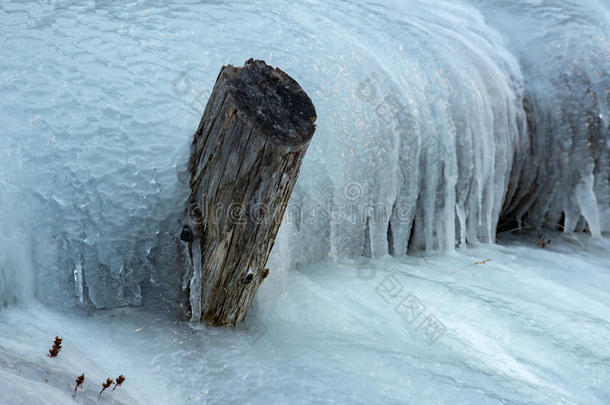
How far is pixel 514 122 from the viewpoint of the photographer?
4.27 metres

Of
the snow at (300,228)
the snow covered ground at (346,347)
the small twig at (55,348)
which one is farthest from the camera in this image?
the snow at (300,228)

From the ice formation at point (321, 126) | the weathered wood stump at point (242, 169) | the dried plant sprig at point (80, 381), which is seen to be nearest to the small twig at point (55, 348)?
the dried plant sprig at point (80, 381)

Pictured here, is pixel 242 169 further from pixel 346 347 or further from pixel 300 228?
pixel 300 228

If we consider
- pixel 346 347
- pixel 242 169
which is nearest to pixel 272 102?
pixel 242 169

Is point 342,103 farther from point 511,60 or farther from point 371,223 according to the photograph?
point 511,60

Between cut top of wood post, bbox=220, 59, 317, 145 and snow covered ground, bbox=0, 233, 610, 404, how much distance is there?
806mm

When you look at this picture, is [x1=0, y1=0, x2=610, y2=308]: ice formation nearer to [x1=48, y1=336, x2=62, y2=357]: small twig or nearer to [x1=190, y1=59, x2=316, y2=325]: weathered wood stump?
[x1=190, y1=59, x2=316, y2=325]: weathered wood stump

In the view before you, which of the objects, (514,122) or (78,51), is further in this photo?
(514,122)

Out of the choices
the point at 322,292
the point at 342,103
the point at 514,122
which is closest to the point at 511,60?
the point at 514,122

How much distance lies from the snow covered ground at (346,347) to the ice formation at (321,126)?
18 centimetres

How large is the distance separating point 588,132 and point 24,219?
3743 millimetres

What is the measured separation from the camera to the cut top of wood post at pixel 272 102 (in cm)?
203

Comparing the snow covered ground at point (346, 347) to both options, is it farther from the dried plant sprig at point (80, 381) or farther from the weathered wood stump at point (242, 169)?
the weathered wood stump at point (242, 169)

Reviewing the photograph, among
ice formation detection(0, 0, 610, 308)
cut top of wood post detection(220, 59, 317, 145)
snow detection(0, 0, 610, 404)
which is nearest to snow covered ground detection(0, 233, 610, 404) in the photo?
snow detection(0, 0, 610, 404)
